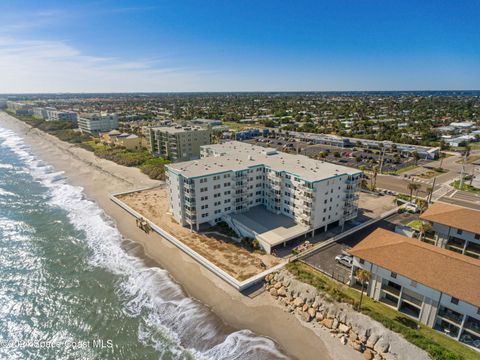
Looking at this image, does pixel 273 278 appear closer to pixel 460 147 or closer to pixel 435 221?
pixel 435 221

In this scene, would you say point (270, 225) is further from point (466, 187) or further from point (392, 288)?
point (466, 187)

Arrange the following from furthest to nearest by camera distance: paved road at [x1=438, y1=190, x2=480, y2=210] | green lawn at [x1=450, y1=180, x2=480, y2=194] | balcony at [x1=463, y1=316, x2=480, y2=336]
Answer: green lawn at [x1=450, y1=180, x2=480, y2=194], paved road at [x1=438, y1=190, x2=480, y2=210], balcony at [x1=463, y1=316, x2=480, y2=336]

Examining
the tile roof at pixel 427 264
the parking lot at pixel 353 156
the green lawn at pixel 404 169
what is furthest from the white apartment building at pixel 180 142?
the tile roof at pixel 427 264

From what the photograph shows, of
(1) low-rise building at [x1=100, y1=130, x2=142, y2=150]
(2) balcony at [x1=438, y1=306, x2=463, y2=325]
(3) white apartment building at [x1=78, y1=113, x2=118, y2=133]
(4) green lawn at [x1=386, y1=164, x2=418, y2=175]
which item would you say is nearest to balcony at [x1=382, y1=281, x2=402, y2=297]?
(2) balcony at [x1=438, y1=306, x2=463, y2=325]

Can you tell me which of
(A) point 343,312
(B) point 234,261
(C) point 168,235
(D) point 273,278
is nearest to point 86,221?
(C) point 168,235

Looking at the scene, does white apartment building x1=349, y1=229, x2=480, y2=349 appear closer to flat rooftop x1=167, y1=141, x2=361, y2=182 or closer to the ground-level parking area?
the ground-level parking area

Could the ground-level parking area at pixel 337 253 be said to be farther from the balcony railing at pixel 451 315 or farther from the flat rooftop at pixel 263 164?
the flat rooftop at pixel 263 164

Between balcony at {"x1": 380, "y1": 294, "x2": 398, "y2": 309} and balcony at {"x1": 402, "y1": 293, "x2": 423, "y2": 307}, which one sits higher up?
balcony at {"x1": 402, "y1": 293, "x2": 423, "y2": 307}
